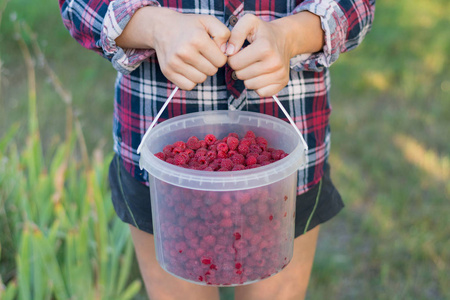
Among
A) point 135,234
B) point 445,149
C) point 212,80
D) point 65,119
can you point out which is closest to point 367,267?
point 445,149

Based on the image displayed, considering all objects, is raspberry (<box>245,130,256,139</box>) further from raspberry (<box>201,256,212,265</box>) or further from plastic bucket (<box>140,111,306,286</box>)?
raspberry (<box>201,256,212,265</box>)

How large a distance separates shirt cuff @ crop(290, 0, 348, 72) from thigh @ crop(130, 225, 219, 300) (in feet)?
1.52

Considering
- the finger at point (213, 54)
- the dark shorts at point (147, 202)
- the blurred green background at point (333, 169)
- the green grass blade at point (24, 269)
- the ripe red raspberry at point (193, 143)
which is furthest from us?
the blurred green background at point (333, 169)

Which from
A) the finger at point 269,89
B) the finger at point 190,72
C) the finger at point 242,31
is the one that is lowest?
the finger at point 269,89

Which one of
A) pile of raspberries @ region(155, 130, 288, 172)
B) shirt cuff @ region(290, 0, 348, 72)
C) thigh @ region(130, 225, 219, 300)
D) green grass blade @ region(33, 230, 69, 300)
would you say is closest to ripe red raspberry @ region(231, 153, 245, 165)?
pile of raspberries @ region(155, 130, 288, 172)

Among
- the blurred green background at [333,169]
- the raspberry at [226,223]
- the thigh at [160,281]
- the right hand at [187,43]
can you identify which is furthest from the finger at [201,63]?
the blurred green background at [333,169]

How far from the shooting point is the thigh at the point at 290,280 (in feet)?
3.73

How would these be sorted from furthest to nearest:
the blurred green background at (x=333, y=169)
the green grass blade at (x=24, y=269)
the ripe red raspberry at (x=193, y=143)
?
1. the blurred green background at (x=333, y=169)
2. the green grass blade at (x=24, y=269)
3. the ripe red raspberry at (x=193, y=143)

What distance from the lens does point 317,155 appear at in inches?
43.3

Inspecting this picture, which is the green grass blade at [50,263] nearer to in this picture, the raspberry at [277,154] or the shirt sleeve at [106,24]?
the shirt sleeve at [106,24]

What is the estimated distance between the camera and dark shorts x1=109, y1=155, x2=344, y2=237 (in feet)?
3.59

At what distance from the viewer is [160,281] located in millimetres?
1172

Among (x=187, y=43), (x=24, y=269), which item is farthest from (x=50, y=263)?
(x=187, y=43)

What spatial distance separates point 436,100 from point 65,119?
179 centimetres
